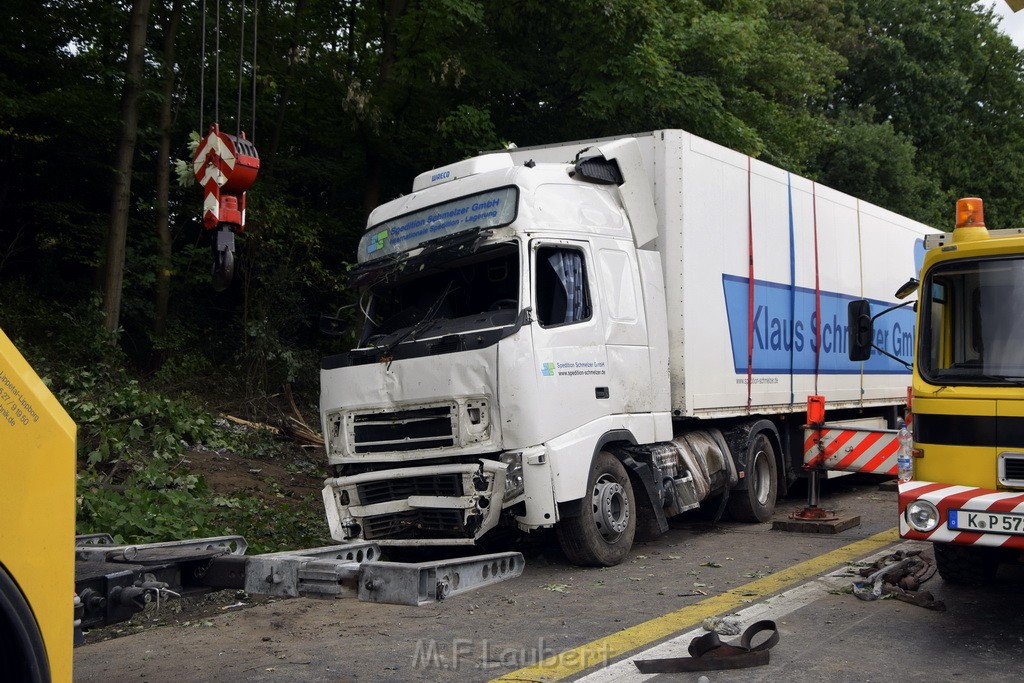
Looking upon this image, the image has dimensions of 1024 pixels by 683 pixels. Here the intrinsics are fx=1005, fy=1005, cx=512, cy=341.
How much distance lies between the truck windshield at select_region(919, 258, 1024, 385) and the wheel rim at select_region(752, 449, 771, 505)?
15.1ft

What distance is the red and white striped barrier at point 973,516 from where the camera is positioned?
5.65 meters

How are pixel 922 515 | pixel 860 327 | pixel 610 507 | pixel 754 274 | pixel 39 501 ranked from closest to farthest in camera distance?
pixel 39 501 → pixel 922 515 → pixel 860 327 → pixel 610 507 → pixel 754 274

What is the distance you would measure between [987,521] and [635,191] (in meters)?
4.46

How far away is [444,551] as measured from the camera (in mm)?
9000

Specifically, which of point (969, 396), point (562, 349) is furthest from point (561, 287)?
point (969, 396)

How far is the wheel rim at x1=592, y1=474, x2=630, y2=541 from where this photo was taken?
8.18 metres

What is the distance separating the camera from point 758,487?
11.0 meters

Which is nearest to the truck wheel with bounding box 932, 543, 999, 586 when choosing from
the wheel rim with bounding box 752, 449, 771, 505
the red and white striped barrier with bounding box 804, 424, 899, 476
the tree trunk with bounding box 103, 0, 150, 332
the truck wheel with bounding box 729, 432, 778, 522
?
the red and white striped barrier with bounding box 804, 424, 899, 476

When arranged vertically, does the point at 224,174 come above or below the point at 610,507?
above

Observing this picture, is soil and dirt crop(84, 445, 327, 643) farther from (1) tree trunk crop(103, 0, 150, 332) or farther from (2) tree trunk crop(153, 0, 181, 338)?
(2) tree trunk crop(153, 0, 181, 338)

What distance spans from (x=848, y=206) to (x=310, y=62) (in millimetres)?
9750

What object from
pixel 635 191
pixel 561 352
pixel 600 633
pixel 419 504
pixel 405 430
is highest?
pixel 635 191

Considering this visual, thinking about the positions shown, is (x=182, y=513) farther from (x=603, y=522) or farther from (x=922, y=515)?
(x=922, y=515)

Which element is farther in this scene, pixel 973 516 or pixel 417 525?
pixel 417 525
